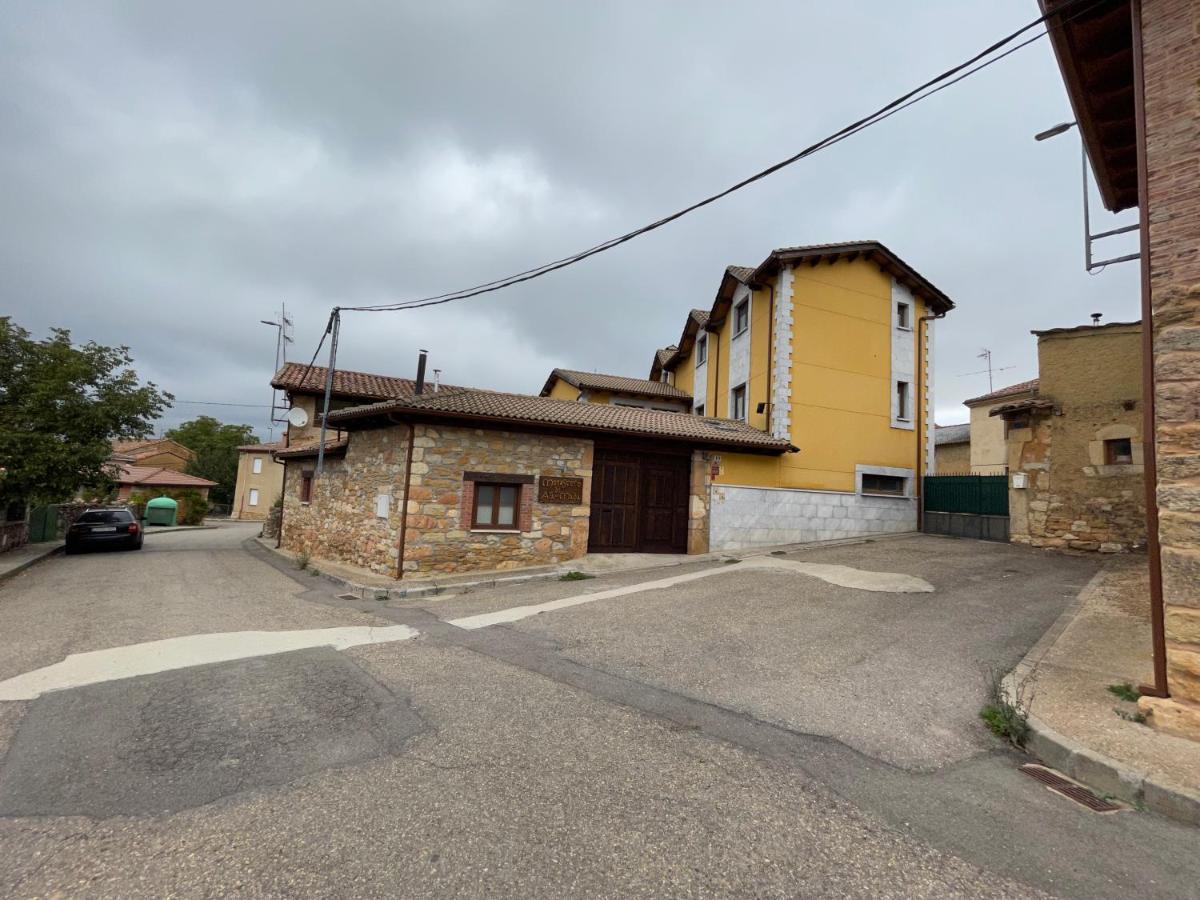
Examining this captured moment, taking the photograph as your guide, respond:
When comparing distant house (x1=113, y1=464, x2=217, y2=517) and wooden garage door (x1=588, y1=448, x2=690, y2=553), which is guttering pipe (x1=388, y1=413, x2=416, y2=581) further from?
distant house (x1=113, y1=464, x2=217, y2=517)

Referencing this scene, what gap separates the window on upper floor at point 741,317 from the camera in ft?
56.9

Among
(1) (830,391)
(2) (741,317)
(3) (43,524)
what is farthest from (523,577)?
(3) (43,524)

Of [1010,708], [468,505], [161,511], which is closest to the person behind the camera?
[1010,708]

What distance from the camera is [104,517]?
17391mm

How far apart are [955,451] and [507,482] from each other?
→ 2661cm

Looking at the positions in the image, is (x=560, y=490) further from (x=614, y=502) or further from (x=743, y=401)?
(x=743, y=401)

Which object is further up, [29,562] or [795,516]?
[795,516]

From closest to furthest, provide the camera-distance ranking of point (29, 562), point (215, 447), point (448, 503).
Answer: point (448, 503) < point (29, 562) < point (215, 447)

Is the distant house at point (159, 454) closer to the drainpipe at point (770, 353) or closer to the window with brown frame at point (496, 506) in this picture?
the window with brown frame at point (496, 506)

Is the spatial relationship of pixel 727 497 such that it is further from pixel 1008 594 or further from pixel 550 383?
pixel 550 383

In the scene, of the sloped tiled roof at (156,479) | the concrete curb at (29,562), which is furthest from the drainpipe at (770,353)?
the sloped tiled roof at (156,479)

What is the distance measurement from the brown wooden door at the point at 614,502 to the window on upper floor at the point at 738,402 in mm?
5973

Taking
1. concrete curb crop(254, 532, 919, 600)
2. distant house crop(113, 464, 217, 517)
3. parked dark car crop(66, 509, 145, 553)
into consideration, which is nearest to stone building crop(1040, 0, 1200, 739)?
concrete curb crop(254, 532, 919, 600)

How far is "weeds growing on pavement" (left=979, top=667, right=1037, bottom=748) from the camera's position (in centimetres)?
377
